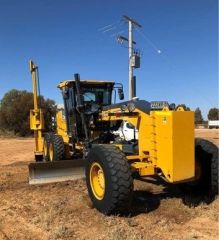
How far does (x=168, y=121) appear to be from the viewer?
6.96 m

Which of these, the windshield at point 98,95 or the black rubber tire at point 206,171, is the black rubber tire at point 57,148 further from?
the black rubber tire at point 206,171

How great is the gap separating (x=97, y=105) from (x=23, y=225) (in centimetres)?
509

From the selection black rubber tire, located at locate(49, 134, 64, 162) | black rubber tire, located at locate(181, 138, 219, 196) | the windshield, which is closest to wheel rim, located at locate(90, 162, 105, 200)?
black rubber tire, located at locate(181, 138, 219, 196)

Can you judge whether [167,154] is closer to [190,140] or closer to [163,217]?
[190,140]

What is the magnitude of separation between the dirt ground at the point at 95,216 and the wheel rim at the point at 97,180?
1.01 ft

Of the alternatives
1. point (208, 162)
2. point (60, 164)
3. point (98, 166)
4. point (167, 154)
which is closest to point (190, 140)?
point (167, 154)

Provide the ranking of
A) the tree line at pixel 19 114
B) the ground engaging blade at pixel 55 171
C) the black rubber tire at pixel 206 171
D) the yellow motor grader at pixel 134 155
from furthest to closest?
1. the tree line at pixel 19 114
2. the ground engaging blade at pixel 55 171
3. the black rubber tire at pixel 206 171
4. the yellow motor grader at pixel 134 155

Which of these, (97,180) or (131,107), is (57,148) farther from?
(131,107)

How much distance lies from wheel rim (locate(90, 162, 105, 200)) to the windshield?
3939 mm

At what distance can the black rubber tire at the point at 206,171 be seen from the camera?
794 cm

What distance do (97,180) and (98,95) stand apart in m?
4.26

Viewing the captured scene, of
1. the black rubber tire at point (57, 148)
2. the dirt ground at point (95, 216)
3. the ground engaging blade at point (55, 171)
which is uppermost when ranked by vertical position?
the black rubber tire at point (57, 148)

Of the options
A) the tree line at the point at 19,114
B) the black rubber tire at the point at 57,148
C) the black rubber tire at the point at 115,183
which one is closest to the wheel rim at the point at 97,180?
the black rubber tire at the point at 115,183

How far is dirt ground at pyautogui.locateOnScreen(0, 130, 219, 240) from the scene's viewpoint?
20.0 feet
